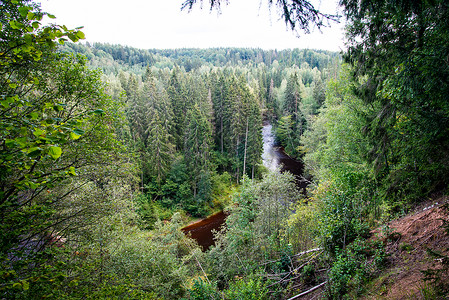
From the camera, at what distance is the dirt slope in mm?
3996

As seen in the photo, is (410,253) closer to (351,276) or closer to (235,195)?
(351,276)

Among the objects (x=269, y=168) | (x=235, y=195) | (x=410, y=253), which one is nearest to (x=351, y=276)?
(x=410, y=253)

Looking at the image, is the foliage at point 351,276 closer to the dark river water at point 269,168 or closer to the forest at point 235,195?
the forest at point 235,195

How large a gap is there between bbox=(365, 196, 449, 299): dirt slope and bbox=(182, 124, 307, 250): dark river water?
5.45 m

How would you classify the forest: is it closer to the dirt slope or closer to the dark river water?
the dirt slope

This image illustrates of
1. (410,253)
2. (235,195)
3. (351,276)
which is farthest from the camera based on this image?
(235,195)

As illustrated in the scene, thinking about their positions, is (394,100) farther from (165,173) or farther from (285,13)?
(165,173)

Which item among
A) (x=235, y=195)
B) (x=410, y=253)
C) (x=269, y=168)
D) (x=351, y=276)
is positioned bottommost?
(x=269, y=168)

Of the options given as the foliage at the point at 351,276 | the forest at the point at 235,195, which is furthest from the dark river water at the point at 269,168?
the foliage at the point at 351,276

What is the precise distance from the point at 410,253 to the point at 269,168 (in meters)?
25.7

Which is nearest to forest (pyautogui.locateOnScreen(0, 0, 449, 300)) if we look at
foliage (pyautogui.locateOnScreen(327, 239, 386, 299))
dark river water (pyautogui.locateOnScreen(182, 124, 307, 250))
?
foliage (pyautogui.locateOnScreen(327, 239, 386, 299))

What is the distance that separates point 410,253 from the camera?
4.91m

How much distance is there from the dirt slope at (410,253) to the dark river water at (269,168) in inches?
215

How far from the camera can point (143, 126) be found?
29.0 meters
